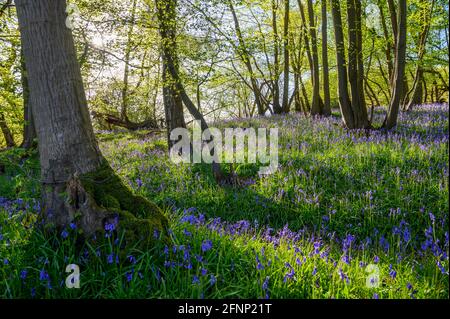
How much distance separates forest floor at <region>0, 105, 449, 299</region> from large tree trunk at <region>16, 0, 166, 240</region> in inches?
11.2

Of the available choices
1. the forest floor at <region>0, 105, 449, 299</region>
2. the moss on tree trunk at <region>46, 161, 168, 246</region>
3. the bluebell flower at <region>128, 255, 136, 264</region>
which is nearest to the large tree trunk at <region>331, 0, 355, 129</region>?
the forest floor at <region>0, 105, 449, 299</region>

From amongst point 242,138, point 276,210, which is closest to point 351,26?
point 242,138

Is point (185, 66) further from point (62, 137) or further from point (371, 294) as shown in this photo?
point (371, 294)

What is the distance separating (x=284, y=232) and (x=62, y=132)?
2.73m

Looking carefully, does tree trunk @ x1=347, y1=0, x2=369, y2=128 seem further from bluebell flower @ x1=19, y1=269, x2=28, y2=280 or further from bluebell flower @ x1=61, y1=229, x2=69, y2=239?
bluebell flower @ x1=19, y1=269, x2=28, y2=280

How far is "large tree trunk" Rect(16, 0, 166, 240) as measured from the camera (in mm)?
3143

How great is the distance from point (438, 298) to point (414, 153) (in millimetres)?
4449

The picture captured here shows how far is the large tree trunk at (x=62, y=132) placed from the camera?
314 centimetres

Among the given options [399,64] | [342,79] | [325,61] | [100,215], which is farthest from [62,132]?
[325,61]

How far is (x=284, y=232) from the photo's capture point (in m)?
3.83

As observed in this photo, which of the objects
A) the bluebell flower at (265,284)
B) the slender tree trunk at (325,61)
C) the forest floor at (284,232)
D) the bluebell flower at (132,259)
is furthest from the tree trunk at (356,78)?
the bluebell flower at (132,259)

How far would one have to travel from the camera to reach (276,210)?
5.46 metres

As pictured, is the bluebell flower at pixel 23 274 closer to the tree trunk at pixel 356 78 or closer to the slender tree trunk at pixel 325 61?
the tree trunk at pixel 356 78

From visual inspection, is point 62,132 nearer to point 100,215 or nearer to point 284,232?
point 100,215
